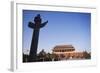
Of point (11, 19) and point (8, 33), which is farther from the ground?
point (11, 19)

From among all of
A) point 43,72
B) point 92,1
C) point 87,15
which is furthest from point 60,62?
point 92,1

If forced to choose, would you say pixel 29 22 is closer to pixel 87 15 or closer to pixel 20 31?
pixel 20 31

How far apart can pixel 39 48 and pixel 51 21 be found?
240 mm

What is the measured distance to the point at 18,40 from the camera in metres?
1.65

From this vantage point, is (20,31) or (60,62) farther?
(60,62)

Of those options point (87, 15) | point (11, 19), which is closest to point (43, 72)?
point (11, 19)

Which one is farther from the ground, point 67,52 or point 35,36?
point 35,36

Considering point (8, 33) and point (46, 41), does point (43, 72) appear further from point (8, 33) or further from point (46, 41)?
point (8, 33)

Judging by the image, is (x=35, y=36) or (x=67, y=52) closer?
(x=35, y=36)

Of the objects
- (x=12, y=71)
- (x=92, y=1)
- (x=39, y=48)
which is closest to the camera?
(x=12, y=71)

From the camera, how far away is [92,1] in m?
1.90

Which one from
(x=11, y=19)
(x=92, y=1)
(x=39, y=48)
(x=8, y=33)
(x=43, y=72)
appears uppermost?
(x=92, y=1)

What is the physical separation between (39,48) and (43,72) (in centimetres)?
19

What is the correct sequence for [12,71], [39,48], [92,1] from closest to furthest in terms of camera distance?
[12,71], [39,48], [92,1]
